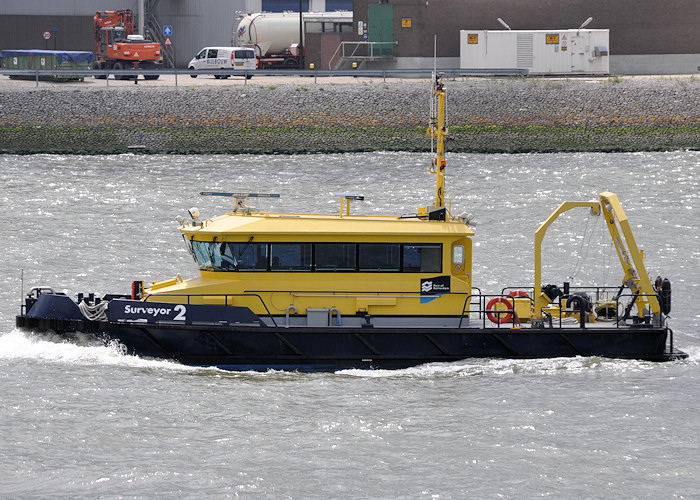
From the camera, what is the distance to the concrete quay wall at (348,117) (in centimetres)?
4241

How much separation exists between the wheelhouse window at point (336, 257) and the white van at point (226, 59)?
3596 centimetres

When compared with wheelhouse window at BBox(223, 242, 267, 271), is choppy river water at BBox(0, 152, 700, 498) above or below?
below

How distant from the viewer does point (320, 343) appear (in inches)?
727

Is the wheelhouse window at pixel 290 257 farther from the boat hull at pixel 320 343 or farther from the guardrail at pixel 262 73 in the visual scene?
the guardrail at pixel 262 73

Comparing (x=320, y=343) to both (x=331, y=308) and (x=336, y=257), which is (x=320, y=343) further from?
(x=336, y=257)

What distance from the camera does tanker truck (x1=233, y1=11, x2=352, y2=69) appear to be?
59844 mm

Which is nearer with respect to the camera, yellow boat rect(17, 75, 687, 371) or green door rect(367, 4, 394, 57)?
yellow boat rect(17, 75, 687, 371)

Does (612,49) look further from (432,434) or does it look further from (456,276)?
(432,434)

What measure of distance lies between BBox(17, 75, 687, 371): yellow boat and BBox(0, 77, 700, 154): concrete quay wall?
917 inches

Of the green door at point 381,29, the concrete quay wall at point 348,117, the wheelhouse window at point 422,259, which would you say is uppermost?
the green door at point 381,29

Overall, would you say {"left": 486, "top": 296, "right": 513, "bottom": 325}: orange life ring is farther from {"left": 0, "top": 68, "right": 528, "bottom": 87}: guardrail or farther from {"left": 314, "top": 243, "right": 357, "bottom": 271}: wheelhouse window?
{"left": 0, "top": 68, "right": 528, "bottom": 87}: guardrail

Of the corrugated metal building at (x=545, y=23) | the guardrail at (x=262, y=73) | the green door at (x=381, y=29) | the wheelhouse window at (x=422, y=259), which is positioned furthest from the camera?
the green door at (x=381, y=29)

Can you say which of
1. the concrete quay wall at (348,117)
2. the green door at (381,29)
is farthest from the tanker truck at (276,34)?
the concrete quay wall at (348,117)

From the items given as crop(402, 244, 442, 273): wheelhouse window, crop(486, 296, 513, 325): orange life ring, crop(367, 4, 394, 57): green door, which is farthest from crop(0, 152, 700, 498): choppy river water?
crop(367, 4, 394, 57): green door
